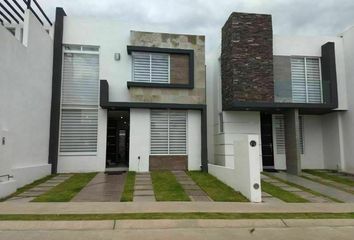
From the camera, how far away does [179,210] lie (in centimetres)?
842

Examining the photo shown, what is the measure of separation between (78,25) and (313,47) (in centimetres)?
1187

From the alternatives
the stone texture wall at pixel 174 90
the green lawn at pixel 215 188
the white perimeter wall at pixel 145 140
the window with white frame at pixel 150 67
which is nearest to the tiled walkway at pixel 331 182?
the green lawn at pixel 215 188

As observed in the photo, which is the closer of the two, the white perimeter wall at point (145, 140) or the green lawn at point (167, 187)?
the green lawn at point (167, 187)

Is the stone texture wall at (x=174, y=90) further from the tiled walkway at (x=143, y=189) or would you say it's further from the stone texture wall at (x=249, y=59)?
the tiled walkway at (x=143, y=189)

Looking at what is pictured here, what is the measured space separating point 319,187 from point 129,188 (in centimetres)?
712

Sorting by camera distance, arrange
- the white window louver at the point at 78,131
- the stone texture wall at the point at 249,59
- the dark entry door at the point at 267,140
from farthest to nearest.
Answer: the dark entry door at the point at 267,140
the white window louver at the point at 78,131
the stone texture wall at the point at 249,59

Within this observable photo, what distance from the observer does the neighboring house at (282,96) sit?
15.5 meters

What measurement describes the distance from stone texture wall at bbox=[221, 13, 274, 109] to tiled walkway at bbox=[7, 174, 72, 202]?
8.01 m

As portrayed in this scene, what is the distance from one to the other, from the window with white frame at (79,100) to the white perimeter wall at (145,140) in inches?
70.1

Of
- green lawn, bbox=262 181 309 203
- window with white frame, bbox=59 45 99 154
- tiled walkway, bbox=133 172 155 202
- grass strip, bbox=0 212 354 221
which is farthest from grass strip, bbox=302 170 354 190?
window with white frame, bbox=59 45 99 154

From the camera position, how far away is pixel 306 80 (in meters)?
16.6

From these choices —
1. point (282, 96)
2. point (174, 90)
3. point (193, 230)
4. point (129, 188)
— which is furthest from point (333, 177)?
point (193, 230)

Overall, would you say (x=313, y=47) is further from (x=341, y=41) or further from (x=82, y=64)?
(x=82, y=64)

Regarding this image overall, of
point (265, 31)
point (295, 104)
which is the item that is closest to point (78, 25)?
point (265, 31)
